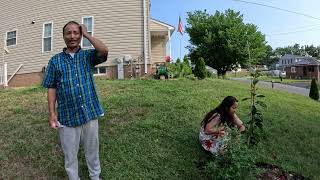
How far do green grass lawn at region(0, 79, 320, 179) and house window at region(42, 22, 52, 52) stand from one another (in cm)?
908

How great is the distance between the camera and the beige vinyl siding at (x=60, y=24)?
17.0m

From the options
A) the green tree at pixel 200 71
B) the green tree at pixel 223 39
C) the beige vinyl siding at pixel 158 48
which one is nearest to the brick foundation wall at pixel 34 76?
the green tree at pixel 200 71

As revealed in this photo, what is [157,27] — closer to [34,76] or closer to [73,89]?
[34,76]

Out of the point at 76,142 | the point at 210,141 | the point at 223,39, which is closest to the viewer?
the point at 76,142

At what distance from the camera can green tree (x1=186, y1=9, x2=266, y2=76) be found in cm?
4547

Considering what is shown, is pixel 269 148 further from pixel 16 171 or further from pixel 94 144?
pixel 16 171

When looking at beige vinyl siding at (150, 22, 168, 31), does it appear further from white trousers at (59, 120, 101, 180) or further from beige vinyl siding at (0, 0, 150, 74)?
white trousers at (59, 120, 101, 180)

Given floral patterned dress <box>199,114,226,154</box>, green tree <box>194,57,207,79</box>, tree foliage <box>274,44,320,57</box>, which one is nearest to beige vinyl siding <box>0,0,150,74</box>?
green tree <box>194,57,207,79</box>

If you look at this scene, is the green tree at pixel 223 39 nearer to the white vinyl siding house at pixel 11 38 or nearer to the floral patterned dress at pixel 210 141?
the white vinyl siding house at pixel 11 38

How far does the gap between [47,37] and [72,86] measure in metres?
14.6

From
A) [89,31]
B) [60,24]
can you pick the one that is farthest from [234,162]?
[60,24]

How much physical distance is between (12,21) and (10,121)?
13.6m

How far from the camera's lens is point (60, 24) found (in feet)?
60.3

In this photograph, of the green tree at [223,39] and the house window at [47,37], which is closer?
the house window at [47,37]
